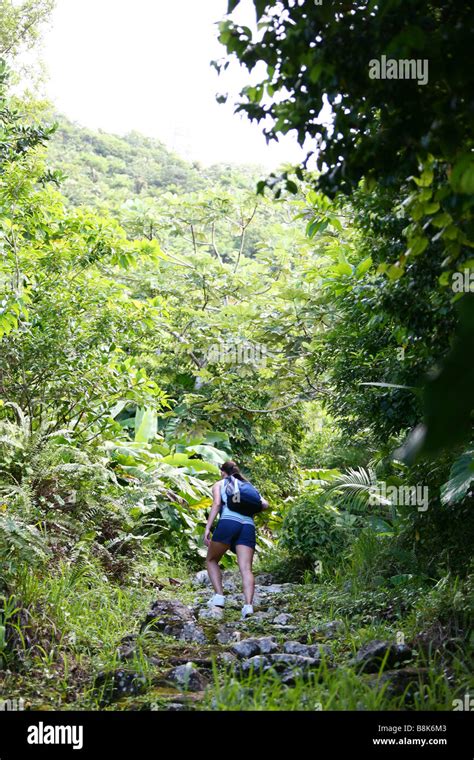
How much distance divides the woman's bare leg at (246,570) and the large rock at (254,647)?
1.73 m

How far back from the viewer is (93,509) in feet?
27.2

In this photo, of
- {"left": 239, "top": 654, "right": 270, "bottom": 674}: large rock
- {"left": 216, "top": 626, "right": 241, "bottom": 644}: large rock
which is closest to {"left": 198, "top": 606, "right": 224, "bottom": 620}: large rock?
{"left": 216, "top": 626, "right": 241, "bottom": 644}: large rock

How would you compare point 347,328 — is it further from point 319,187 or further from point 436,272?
point 319,187

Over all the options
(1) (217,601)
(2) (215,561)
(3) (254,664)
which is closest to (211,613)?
(1) (217,601)

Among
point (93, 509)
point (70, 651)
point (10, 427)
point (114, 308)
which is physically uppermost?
point (114, 308)

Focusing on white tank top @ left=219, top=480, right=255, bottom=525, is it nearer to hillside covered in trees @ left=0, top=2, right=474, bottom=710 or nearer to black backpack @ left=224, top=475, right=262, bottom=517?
black backpack @ left=224, top=475, right=262, bottom=517

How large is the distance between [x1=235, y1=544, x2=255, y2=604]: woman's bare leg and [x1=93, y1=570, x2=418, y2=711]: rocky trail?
0.75 feet

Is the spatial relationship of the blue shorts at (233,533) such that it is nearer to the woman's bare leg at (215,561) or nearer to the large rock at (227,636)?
the woman's bare leg at (215,561)

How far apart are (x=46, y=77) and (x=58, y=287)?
37.5ft

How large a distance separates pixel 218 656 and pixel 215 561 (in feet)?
8.12

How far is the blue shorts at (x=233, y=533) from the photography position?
7.59 meters

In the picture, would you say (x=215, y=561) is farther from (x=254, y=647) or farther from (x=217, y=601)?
(x=254, y=647)

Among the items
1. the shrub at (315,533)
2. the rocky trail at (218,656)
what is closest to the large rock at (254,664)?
the rocky trail at (218,656)

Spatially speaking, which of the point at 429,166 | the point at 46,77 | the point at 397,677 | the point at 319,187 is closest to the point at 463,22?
the point at 429,166
